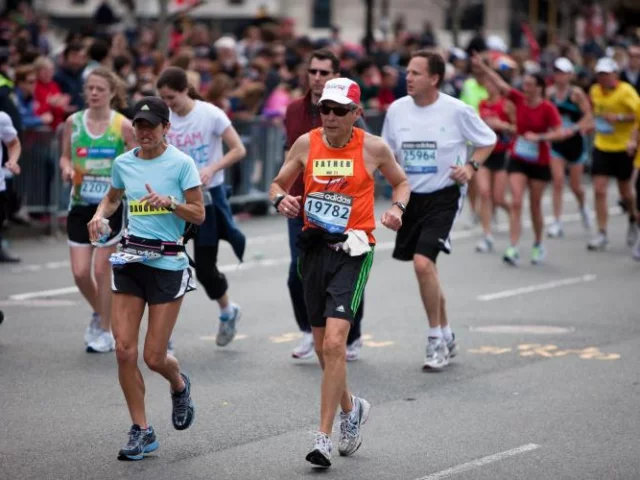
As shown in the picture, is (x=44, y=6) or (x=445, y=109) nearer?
(x=445, y=109)

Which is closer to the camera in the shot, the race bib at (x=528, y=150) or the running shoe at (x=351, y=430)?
the running shoe at (x=351, y=430)

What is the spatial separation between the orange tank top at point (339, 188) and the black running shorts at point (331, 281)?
0.14 m

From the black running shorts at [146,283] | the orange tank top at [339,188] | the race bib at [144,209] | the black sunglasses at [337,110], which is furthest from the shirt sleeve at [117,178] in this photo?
the black sunglasses at [337,110]

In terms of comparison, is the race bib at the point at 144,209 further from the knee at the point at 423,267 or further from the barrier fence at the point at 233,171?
the barrier fence at the point at 233,171

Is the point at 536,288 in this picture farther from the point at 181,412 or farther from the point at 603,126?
the point at 181,412

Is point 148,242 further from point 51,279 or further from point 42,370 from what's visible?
point 51,279

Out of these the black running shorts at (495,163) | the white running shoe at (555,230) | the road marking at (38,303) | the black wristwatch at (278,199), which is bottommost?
the white running shoe at (555,230)

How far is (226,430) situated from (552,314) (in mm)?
4895

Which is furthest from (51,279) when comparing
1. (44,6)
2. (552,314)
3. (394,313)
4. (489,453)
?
(44,6)

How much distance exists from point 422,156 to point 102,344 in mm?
2648

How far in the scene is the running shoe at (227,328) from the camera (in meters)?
10.7

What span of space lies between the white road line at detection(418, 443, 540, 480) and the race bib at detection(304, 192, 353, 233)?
1401mm

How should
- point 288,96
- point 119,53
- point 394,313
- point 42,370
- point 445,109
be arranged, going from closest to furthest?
point 42,370, point 445,109, point 394,313, point 119,53, point 288,96

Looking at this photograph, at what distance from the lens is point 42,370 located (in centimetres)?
972
